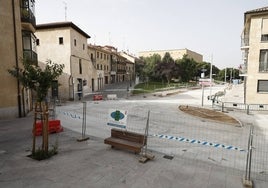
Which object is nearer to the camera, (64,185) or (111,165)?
(64,185)

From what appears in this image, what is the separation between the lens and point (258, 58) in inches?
805

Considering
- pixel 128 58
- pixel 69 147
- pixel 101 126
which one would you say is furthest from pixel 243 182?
pixel 128 58

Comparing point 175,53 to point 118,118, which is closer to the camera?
point 118,118

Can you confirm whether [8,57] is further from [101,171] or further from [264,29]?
[264,29]

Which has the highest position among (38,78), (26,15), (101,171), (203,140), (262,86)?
(26,15)

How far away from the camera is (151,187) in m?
5.10

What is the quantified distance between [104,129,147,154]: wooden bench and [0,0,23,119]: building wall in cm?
906

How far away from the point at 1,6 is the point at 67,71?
13465 mm

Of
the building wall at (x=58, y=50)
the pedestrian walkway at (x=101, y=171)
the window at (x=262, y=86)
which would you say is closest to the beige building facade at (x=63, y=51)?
the building wall at (x=58, y=50)

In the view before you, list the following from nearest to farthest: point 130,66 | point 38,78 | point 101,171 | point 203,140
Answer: point 101,171, point 38,78, point 203,140, point 130,66

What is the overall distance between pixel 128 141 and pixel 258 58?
19.0 metres

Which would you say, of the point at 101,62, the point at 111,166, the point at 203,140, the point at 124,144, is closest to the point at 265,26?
the point at 203,140

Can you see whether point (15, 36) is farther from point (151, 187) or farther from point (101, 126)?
point (151, 187)

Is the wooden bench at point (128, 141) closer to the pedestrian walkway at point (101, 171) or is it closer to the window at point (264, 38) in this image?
the pedestrian walkway at point (101, 171)
